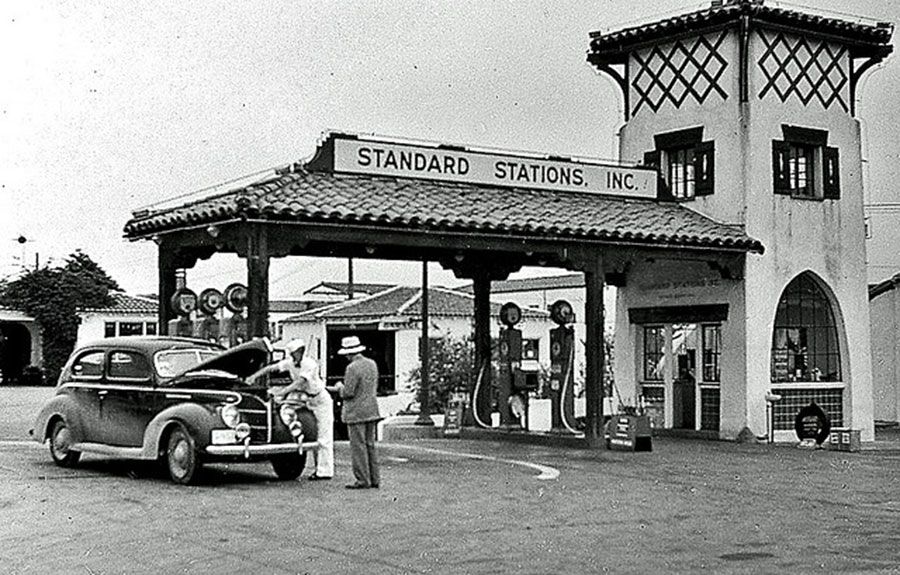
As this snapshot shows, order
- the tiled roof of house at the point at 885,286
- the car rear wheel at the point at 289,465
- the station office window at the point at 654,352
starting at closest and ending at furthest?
the car rear wheel at the point at 289,465 < the station office window at the point at 654,352 < the tiled roof of house at the point at 885,286

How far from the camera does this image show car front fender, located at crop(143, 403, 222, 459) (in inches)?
587

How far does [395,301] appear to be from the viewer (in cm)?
4703

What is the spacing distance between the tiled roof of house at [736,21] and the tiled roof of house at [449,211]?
3.44 meters

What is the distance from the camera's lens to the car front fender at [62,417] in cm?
1675

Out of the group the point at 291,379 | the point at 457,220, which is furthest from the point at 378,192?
the point at 291,379

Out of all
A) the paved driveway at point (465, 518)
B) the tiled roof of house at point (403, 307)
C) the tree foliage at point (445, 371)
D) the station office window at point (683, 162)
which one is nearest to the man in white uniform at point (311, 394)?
the paved driveway at point (465, 518)

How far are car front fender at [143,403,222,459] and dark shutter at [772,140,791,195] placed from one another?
1300 cm

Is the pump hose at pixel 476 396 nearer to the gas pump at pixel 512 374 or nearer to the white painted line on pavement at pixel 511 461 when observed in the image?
the gas pump at pixel 512 374

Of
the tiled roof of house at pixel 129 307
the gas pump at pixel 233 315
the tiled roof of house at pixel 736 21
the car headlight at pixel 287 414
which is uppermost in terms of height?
the tiled roof of house at pixel 736 21

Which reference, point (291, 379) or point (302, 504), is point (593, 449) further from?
point (302, 504)

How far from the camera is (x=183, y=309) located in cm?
2108

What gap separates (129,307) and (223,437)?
4743 centimetres

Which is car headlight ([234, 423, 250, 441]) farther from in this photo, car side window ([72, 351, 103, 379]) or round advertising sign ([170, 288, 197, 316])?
round advertising sign ([170, 288, 197, 316])

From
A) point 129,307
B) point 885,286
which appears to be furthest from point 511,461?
point 129,307
